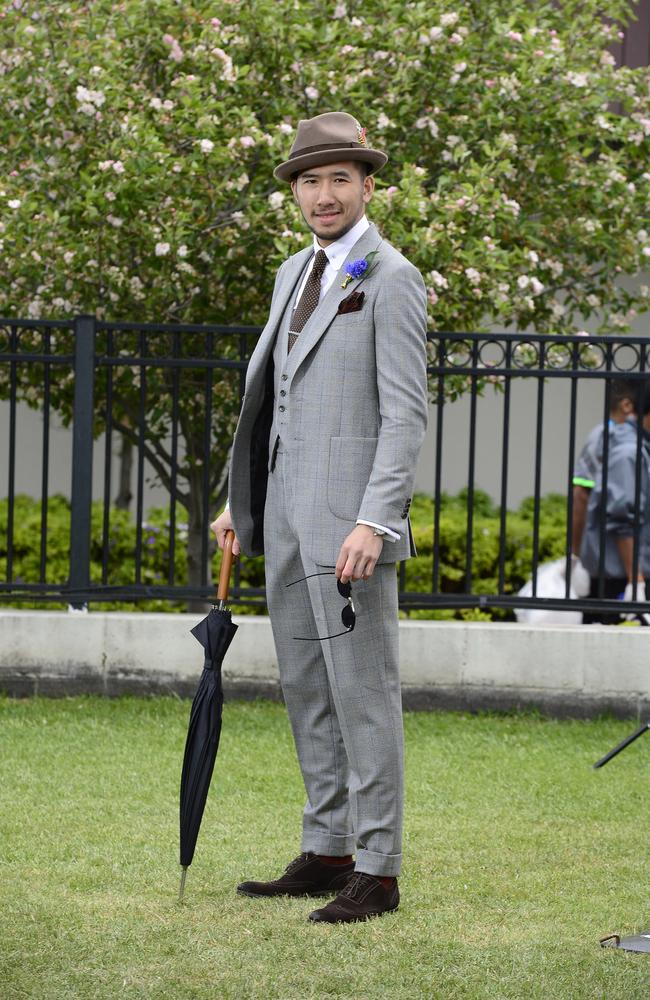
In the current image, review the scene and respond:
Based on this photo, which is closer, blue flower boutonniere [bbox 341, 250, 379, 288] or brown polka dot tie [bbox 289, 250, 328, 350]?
blue flower boutonniere [bbox 341, 250, 379, 288]

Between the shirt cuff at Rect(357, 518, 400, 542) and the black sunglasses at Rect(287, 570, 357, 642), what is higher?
the shirt cuff at Rect(357, 518, 400, 542)

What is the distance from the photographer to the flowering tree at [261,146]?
287 inches

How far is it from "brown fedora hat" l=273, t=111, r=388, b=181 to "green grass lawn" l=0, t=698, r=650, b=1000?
78.0 inches

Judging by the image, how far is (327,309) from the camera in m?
4.07

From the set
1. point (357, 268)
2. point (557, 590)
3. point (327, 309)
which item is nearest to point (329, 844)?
point (327, 309)

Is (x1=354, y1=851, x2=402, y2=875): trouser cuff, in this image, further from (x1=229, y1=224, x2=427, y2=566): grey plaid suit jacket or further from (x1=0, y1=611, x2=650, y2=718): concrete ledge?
(x1=0, y1=611, x2=650, y2=718): concrete ledge

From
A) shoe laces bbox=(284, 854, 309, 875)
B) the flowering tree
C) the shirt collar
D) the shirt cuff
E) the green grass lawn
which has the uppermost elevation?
the flowering tree

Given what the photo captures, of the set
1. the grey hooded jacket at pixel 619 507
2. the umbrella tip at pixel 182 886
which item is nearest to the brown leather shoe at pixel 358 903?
the umbrella tip at pixel 182 886

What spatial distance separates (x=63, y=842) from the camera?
15.8 feet

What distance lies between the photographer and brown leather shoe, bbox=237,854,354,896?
4238 mm

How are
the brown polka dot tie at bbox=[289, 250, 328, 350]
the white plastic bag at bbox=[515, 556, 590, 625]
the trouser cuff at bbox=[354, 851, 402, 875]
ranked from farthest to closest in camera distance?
the white plastic bag at bbox=[515, 556, 590, 625] < the brown polka dot tie at bbox=[289, 250, 328, 350] < the trouser cuff at bbox=[354, 851, 402, 875]

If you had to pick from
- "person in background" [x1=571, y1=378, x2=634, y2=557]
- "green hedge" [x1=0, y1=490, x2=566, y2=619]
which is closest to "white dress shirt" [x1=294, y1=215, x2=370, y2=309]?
"person in background" [x1=571, y1=378, x2=634, y2=557]

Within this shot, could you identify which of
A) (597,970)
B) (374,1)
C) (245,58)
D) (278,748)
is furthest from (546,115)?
(597,970)

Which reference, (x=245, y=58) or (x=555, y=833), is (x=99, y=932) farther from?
(x=245, y=58)
